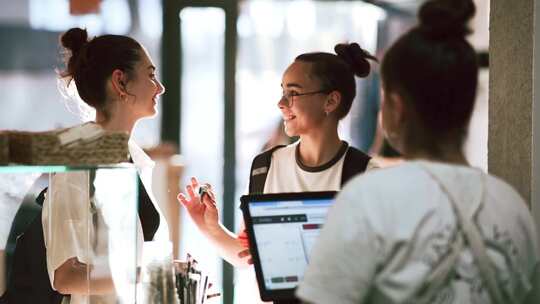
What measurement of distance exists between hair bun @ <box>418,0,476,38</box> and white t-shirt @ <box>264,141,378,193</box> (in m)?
1.12

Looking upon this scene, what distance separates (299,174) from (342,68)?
1.22ft

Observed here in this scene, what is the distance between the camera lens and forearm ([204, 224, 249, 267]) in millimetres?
2506

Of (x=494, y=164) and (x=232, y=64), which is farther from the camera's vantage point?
(x=232, y=64)

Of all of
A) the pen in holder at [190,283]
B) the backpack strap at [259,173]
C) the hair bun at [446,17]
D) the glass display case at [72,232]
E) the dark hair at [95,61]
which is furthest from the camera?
the backpack strap at [259,173]

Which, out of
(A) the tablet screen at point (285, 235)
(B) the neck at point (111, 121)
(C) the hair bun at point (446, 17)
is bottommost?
(A) the tablet screen at point (285, 235)

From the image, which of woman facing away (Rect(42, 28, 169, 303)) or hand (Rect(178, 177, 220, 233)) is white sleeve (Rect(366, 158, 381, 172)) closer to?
hand (Rect(178, 177, 220, 233))

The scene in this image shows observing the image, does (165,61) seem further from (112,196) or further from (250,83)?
(112,196)

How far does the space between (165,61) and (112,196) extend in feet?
11.9

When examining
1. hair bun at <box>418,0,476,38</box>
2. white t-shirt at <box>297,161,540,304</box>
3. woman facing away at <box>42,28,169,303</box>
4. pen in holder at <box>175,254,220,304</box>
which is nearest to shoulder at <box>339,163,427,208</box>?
white t-shirt at <box>297,161,540,304</box>

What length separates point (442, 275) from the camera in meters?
1.37

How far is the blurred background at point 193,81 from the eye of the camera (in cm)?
535

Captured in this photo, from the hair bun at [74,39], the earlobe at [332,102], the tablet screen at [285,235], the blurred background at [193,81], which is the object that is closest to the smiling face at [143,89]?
the hair bun at [74,39]

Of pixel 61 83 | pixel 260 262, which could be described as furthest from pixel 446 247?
pixel 61 83

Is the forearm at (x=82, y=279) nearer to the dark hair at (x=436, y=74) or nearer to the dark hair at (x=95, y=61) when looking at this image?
the dark hair at (x=95, y=61)
